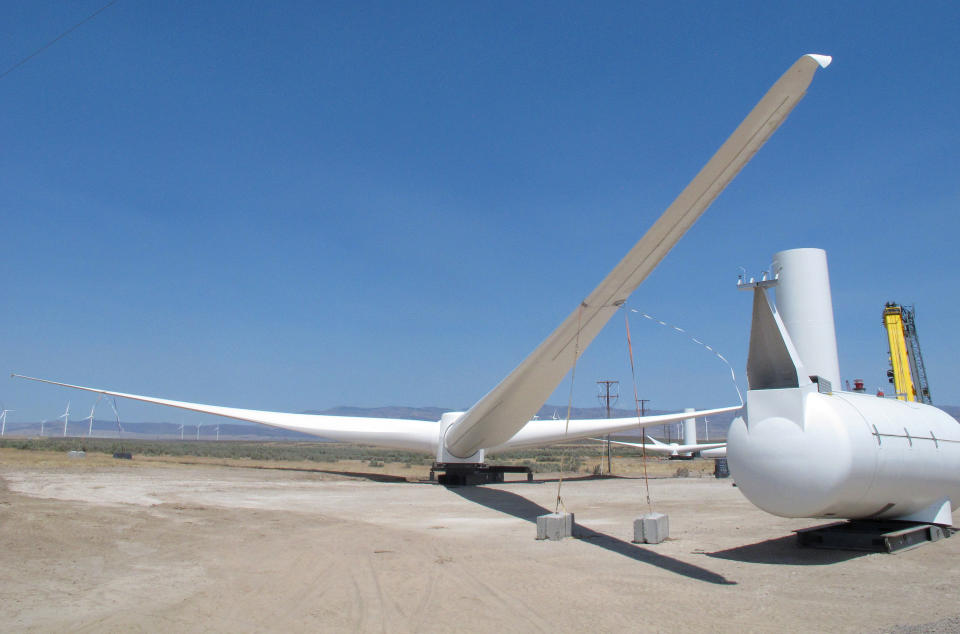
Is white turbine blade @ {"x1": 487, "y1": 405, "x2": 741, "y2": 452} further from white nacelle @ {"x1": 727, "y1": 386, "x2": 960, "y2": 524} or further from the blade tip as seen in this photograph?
the blade tip

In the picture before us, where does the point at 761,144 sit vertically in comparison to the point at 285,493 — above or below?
above

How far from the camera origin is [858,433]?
328 inches

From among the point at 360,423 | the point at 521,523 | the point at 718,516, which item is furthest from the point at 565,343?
the point at 360,423

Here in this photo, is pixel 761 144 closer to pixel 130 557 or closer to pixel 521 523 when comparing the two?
pixel 521 523

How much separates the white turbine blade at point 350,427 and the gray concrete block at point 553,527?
1347 centimetres

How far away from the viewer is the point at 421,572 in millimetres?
8062

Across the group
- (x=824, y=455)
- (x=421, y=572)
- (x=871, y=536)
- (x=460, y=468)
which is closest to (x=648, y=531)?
(x=871, y=536)

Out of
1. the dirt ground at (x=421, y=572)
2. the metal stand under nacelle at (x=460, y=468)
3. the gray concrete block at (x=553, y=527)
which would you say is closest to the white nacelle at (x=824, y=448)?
the dirt ground at (x=421, y=572)

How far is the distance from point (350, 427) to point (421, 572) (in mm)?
17910

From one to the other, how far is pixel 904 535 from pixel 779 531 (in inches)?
89.8

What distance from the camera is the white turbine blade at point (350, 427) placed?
970 inches

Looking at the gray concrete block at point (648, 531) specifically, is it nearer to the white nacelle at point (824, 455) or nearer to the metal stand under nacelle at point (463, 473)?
the white nacelle at point (824, 455)

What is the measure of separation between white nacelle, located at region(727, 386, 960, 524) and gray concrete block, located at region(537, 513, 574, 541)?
10.8ft

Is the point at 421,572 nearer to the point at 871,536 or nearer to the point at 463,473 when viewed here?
the point at 871,536
